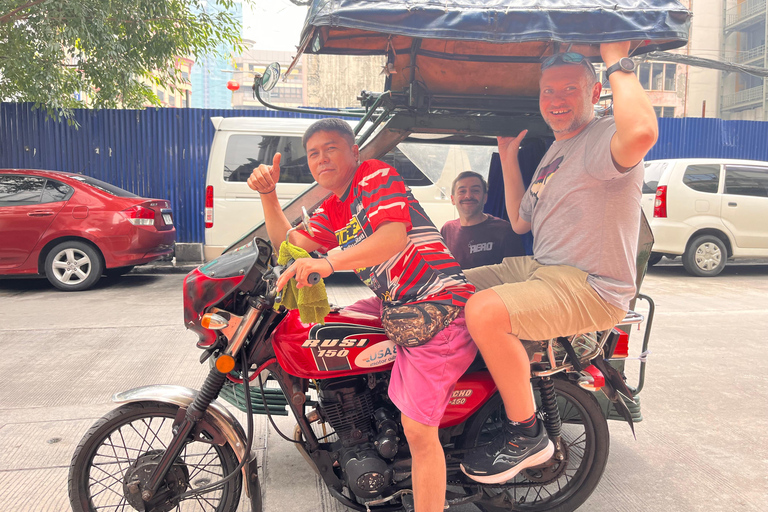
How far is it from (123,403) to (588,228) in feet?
6.12

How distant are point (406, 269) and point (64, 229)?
6.85 metres

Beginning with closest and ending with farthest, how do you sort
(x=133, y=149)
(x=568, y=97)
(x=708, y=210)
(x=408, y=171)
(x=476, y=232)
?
(x=568, y=97)
(x=476, y=232)
(x=408, y=171)
(x=708, y=210)
(x=133, y=149)

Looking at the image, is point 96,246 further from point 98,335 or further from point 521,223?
point 521,223

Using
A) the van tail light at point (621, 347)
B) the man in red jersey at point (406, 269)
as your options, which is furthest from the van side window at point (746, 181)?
the man in red jersey at point (406, 269)

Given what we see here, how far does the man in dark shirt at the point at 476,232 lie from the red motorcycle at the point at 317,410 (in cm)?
91

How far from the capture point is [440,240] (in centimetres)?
214

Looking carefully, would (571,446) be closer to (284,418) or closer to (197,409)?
(197,409)

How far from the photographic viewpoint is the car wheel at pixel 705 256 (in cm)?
884

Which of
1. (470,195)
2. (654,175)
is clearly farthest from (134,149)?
(470,195)

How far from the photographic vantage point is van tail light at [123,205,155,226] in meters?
7.61

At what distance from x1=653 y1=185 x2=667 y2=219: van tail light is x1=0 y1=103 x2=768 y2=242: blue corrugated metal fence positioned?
7.56 m

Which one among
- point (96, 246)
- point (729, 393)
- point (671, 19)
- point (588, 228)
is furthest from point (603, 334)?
point (96, 246)

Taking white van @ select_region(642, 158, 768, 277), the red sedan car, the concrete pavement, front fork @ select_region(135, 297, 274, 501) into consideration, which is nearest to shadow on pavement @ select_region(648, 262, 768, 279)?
white van @ select_region(642, 158, 768, 277)

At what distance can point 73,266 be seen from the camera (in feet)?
24.6
